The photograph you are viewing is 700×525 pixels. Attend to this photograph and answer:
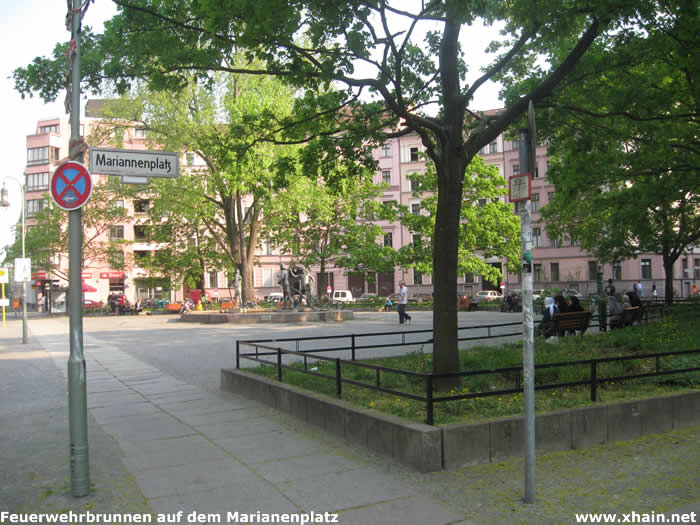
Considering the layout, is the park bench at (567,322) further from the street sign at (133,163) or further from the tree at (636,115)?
the street sign at (133,163)

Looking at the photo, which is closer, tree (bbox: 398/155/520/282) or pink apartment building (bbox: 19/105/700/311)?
tree (bbox: 398/155/520/282)

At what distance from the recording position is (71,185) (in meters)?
5.86

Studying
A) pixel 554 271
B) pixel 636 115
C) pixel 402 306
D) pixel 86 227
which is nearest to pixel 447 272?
pixel 636 115

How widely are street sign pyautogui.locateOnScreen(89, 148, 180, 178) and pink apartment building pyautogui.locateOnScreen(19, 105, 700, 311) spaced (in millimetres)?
45646

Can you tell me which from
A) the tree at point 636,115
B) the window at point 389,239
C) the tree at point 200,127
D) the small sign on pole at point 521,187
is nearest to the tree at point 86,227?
the tree at point 200,127

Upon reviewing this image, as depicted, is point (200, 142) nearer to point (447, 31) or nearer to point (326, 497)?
point (447, 31)

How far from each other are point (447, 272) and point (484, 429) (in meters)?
2.95

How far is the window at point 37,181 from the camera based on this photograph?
7469 centimetres

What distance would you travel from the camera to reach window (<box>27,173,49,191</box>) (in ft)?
245

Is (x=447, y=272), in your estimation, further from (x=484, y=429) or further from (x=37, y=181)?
(x=37, y=181)

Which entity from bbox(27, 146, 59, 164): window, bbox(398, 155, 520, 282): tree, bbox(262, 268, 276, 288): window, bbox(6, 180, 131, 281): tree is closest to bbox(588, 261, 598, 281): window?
bbox(398, 155, 520, 282): tree

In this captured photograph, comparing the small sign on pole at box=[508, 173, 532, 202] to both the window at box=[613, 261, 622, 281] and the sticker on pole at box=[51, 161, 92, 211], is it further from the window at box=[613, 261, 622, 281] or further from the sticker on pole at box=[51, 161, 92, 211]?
the window at box=[613, 261, 622, 281]

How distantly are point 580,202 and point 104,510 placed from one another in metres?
21.7

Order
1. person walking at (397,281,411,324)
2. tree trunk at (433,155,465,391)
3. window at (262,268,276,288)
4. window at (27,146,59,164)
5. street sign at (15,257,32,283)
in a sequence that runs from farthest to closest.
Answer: window at (27,146,59,164)
window at (262,268,276,288)
person walking at (397,281,411,324)
street sign at (15,257,32,283)
tree trunk at (433,155,465,391)
